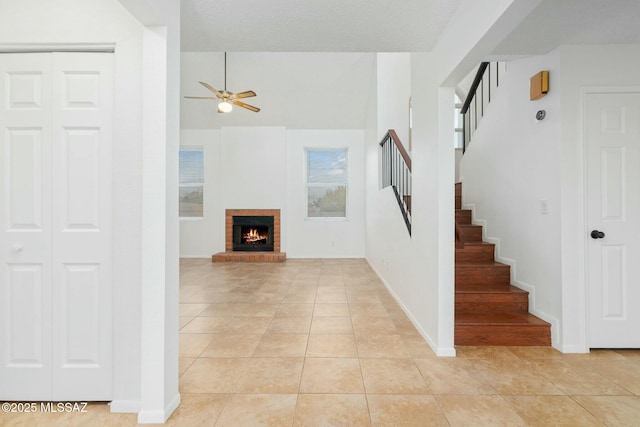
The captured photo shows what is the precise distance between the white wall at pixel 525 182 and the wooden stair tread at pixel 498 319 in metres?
0.10

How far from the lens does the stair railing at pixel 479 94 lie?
3.87 meters

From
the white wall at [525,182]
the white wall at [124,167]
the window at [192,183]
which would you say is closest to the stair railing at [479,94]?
the white wall at [525,182]

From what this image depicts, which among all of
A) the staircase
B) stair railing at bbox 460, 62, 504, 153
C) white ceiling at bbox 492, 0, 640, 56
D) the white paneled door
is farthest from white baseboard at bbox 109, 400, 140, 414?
stair railing at bbox 460, 62, 504, 153

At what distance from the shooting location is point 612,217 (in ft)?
8.39

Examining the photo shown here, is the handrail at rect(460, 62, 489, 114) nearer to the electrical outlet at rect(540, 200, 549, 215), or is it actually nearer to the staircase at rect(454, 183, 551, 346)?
the staircase at rect(454, 183, 551, 346)

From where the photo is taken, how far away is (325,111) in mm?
7203

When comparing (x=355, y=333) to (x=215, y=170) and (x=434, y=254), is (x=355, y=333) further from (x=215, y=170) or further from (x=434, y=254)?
(x=215, y=170)

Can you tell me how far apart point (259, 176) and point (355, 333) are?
17.3 feet

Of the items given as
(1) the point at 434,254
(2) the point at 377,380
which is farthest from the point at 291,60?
(2) the point at 377,380

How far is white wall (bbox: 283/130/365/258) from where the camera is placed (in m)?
7.45

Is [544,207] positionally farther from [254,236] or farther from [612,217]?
[254,236]

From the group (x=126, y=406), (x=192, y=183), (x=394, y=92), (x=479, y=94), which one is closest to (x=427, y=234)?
(x=126, y=406)

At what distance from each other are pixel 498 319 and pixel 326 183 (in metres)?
5.37

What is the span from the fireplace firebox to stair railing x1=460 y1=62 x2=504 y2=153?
4.71 meters
